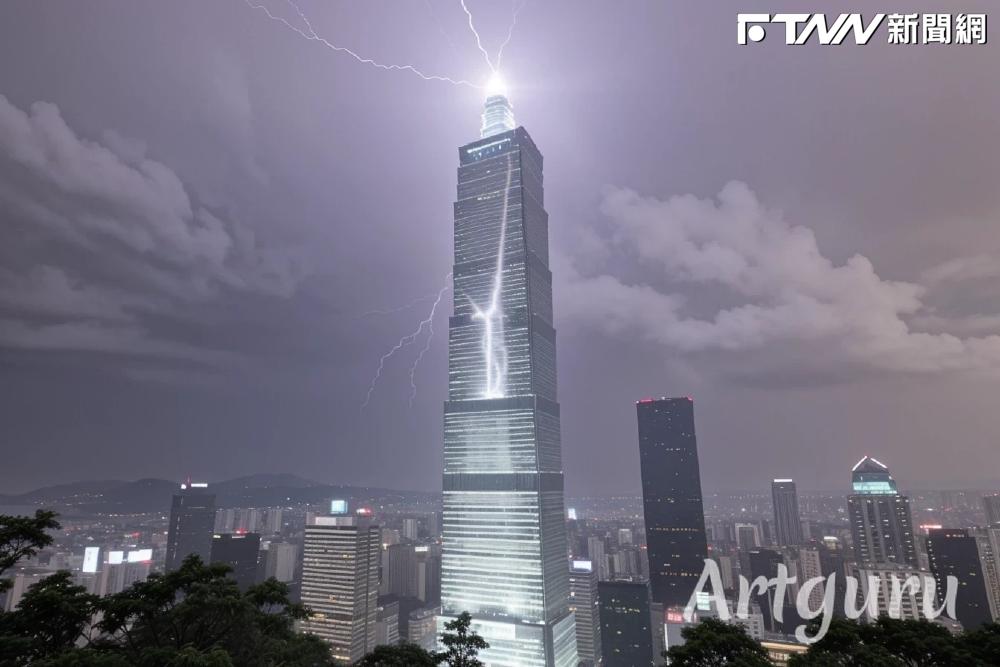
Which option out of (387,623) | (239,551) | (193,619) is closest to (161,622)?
(193,619)

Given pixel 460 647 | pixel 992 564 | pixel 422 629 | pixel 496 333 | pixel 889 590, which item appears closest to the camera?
pixel 460 647

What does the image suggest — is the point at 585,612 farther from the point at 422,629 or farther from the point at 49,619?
the point at 49,619

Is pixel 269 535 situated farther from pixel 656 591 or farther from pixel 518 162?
pixel 518 162

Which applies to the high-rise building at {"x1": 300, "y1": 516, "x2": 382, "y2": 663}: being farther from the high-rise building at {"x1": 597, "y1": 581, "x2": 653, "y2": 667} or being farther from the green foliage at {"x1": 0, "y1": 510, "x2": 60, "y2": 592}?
the green foliage at {"x1": 0, "y1": 510, "x2": 60, "y2": 592}

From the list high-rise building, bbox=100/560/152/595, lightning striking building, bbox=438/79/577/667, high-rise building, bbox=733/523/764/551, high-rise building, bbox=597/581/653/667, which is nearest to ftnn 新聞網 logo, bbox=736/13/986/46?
lightning striking building, bbox=438/79/577/667

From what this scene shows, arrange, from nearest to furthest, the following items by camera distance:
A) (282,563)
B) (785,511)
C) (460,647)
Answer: (460,647)
(282,563)
(785,511)
